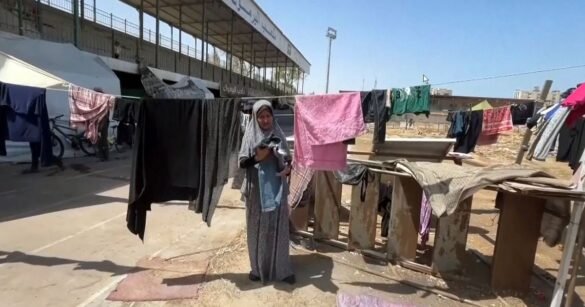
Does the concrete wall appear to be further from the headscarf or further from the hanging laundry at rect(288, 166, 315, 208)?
the headscarf

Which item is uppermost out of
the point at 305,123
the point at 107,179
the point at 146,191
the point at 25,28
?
the point at 25,28

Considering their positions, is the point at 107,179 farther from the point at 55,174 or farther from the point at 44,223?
the point at 44,223

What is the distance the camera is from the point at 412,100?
4.49m

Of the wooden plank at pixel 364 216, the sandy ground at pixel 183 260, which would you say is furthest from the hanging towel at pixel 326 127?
the sandy ground at pixel 183 260

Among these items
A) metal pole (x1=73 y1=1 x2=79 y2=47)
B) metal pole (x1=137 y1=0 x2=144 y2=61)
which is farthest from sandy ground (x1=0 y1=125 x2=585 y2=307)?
metal pole (x1=137 y1=0 x2=144 y2=61)

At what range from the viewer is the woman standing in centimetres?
316

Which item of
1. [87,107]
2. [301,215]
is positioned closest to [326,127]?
[301,215]

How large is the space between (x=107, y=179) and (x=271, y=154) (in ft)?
20.7

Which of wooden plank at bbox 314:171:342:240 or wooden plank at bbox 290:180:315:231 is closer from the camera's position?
wooden plank at bbox 314:171:342:240

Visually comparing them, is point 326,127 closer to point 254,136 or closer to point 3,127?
point 254,136

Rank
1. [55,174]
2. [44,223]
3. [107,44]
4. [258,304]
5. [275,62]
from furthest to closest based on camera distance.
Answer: [275,62] → [107,44] → [55,174] → [44,223] → [258,304]

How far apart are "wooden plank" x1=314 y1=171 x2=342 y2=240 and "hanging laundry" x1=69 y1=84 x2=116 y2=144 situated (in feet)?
9.23

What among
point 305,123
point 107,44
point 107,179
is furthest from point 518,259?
point 107,44

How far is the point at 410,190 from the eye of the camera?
371 centimetres
